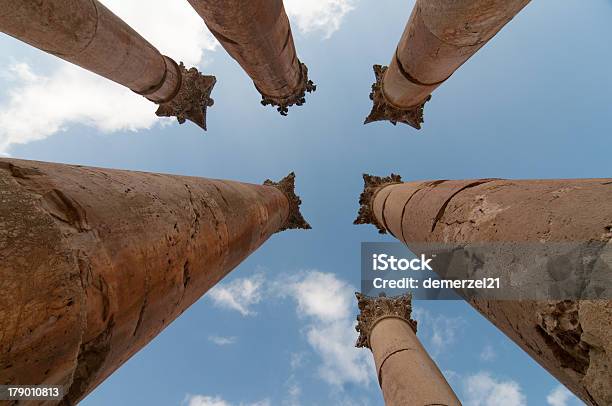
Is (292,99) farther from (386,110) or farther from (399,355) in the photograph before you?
(399,355)

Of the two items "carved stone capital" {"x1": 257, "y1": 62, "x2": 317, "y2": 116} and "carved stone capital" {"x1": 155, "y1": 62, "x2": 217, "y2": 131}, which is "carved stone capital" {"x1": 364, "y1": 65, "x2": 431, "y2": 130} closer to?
"carved stone capital" {"x1": 257, "y1": 62, "x2": 317, "y2": 116}

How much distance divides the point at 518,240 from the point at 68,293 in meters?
3.02

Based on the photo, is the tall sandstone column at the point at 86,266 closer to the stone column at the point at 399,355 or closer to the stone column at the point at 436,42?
the stone column at the point at 436,42

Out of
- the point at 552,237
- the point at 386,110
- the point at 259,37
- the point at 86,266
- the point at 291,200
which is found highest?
the point at 386,110

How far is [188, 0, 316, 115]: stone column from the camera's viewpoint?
580cm

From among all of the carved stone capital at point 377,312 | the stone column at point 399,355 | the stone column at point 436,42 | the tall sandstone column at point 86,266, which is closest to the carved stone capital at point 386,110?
the stone column at point 436,42

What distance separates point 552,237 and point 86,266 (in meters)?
3.00

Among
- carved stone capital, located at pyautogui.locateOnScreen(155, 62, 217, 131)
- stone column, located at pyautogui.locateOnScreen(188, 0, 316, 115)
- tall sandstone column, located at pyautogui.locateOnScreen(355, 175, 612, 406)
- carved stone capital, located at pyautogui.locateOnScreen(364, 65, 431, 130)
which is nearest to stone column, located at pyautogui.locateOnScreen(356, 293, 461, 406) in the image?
tall sandstone column, located at pyautogui.locateOnScreen(355, 175, 612, 406)

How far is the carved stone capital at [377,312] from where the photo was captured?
417 inches

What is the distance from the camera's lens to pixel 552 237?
2.35m

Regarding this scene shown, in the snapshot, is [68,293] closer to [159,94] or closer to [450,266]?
[450,266]

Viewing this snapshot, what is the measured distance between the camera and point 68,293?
1.84 m

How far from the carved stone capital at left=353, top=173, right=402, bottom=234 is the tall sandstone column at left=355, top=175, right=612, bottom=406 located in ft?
27.9

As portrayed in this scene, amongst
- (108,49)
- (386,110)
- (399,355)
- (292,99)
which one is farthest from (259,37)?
(399,355)
